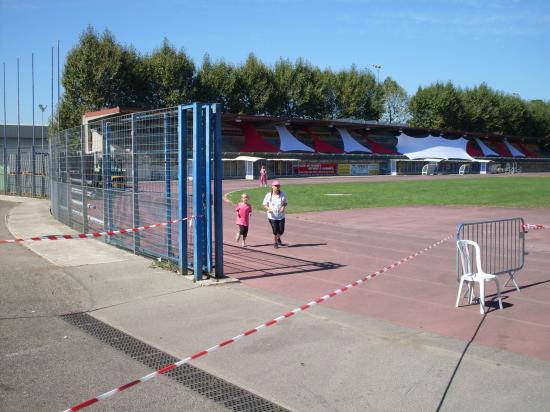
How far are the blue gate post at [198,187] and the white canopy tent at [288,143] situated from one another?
5792 cm

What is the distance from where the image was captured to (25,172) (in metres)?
31.8

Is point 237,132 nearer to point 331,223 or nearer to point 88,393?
point 331,223

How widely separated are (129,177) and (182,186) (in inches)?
91.8

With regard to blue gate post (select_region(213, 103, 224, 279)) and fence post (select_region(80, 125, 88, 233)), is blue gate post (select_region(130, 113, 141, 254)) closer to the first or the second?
blue gate post (select_region(213, 103, 224, 279))

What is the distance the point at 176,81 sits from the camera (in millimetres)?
62906

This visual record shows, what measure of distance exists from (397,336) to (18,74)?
43739 millimetres

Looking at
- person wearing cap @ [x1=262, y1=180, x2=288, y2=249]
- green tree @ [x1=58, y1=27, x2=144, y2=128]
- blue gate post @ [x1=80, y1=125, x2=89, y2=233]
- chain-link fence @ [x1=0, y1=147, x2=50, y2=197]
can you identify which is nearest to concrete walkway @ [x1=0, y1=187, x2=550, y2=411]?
person wearing cap @ [x1=262, y1=180, x2=288, y2=249]

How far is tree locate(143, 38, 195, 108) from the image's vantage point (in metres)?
62.0

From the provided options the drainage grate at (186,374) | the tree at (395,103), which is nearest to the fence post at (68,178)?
the drainage grate at (186,374)

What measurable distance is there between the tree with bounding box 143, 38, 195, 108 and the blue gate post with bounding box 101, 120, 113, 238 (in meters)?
51.8

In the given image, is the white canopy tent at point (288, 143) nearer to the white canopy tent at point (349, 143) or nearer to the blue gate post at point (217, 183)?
the white canopy tent at point (349, 143)

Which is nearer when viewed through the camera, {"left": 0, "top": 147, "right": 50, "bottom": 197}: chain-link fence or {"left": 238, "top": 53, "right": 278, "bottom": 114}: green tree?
{"left": 0, "top": 147, "right": 50, "bottom": 197}: chain-link fence

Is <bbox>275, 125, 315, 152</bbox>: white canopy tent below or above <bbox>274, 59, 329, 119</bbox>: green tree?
below

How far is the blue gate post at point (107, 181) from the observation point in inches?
466
